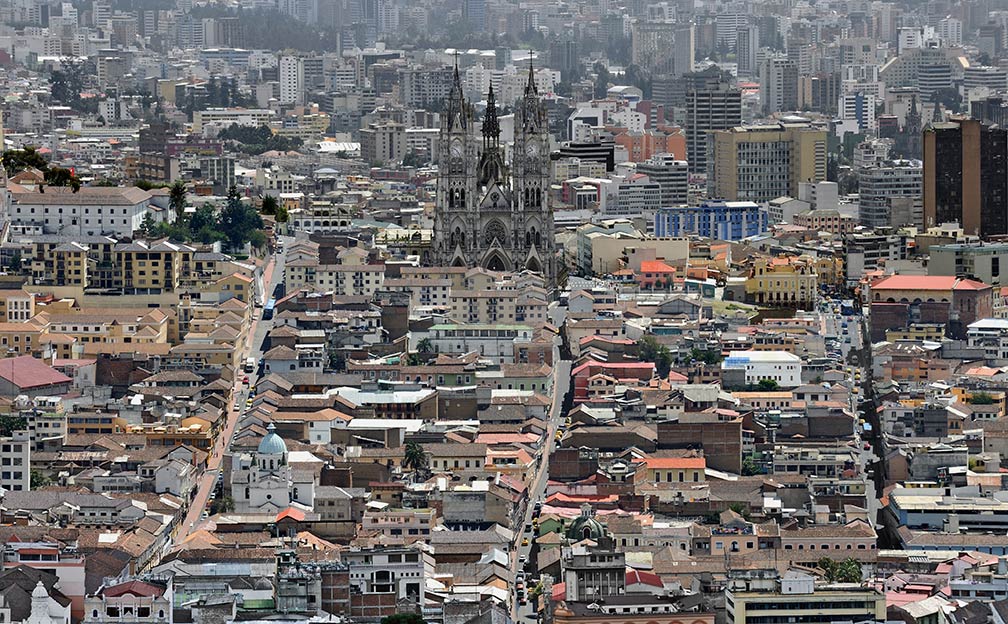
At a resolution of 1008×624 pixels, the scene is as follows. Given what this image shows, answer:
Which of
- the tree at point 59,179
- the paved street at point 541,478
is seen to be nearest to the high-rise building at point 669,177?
the tree at point 59,179

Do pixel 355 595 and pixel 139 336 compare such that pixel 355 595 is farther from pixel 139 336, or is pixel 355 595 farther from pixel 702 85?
pixel 702 85

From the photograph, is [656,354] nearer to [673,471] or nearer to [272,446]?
[673,471]

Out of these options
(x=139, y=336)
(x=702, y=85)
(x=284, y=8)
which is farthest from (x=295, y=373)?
(x=284, y=8)

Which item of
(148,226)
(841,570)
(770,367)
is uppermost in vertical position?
(148,226)

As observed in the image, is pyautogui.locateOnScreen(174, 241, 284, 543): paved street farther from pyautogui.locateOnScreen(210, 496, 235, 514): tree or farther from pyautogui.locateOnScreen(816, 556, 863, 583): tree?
pyautogui.locateOnScreen(816, 556, 863, 583): tree

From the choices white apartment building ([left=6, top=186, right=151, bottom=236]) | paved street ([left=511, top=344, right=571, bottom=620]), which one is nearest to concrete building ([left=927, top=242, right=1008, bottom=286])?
paved street ([left=511, top=344, right=571, bottom=620])

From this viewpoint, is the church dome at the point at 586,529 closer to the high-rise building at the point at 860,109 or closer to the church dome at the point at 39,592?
the church dome at the point at 39,592

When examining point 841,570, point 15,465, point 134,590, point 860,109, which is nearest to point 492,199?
point 15,465
